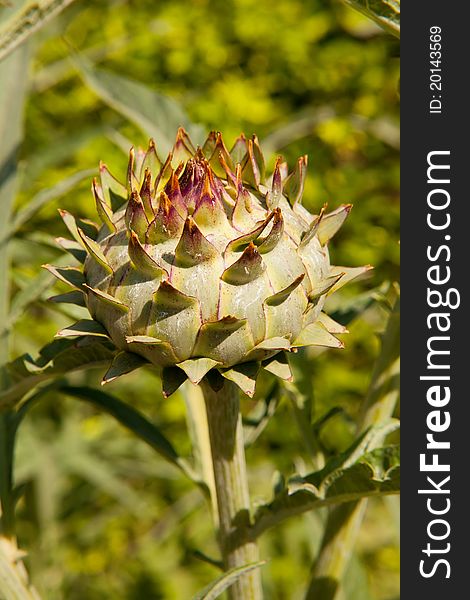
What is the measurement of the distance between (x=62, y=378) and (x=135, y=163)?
24 cm

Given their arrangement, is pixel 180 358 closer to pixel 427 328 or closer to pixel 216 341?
pixel 216 341

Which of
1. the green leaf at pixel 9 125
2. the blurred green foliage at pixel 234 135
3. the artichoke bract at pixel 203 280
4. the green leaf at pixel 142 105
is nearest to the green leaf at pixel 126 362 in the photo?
the artichoke bract at pixel 203 280

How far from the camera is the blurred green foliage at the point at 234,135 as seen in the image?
1.75 m

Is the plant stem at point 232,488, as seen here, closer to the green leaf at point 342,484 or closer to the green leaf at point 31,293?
the green leaf at point 342,484

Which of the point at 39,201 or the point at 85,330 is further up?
the point at 39,201

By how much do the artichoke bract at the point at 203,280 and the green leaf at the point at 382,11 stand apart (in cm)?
15


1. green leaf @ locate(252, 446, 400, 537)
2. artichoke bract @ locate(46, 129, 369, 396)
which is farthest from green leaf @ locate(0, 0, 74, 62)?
green leaf @ locate(252, 446, 400, 537)

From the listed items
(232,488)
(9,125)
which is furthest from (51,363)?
(9,125)

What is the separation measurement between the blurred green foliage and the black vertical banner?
3.10 ft

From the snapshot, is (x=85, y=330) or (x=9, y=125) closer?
(x=85, y=330)

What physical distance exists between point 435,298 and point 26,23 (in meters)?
0.40

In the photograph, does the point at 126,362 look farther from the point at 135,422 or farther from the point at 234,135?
the point at 234,135

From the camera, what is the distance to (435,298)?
764 mm

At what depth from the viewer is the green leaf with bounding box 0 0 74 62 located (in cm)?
66
